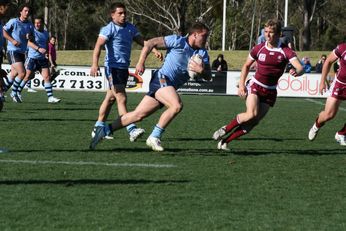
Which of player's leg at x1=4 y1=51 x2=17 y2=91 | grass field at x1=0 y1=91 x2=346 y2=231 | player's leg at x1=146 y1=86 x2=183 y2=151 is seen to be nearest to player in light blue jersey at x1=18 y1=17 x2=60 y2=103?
player's leg at x1=4 y1=51 x2=17 y2=91

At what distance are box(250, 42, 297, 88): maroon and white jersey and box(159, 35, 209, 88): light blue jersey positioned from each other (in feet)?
3.24

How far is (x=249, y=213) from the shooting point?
7172mm

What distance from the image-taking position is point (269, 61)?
12.0 m

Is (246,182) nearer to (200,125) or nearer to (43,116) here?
(200,125)

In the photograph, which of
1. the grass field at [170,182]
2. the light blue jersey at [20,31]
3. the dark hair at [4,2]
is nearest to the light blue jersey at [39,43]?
the light blue jersey at [20,31]

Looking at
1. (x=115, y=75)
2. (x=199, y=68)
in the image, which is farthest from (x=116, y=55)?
(x=199, y=68)

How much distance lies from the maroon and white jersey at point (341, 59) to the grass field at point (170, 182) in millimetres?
1022

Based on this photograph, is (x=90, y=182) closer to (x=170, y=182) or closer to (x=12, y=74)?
(x=170, y=182)

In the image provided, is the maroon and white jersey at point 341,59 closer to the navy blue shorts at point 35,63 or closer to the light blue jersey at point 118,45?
the light blue jersey at point 118,45

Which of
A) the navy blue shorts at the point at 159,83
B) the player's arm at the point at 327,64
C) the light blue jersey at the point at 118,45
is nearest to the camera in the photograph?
the navy blue shorts at the point at 159,83

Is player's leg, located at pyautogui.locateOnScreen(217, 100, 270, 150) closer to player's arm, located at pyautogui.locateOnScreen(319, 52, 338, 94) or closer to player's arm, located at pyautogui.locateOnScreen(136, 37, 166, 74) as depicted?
player's arm, located at pyautogui.locateOnScreen(319, 52, 338, 94)

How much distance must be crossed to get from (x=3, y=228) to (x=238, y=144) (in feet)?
23.2

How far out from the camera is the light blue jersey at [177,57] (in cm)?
1130

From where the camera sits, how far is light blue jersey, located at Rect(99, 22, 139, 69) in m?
13.1
